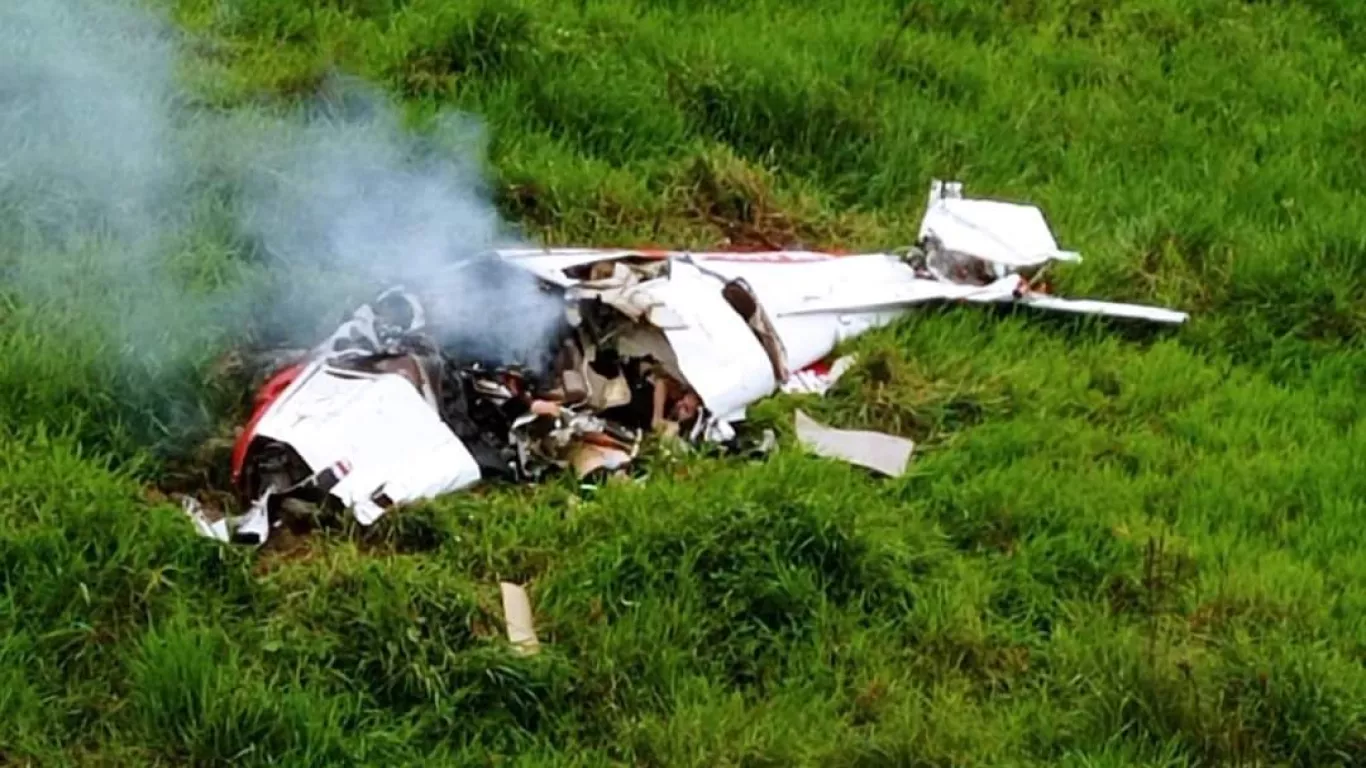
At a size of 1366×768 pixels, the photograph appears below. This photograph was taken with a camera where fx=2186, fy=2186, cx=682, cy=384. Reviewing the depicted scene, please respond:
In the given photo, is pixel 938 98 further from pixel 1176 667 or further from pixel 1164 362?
pixel 1176 667

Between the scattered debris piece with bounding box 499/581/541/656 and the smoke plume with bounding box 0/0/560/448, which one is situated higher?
the smoke plume with bounding box 0/0/560/448

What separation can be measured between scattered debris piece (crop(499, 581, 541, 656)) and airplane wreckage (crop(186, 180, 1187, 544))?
389 mm

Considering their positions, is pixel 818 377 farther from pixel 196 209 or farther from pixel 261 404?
pixel 196 209

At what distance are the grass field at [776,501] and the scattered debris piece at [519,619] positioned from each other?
36 mm

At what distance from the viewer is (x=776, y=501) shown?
512cm

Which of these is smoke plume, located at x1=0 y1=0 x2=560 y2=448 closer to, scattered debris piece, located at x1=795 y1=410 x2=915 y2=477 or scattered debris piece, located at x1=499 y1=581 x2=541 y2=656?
scattered debris piece, located at x1=795 y1=410 x2=915 y2=477

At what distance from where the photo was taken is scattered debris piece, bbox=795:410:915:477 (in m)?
5.63

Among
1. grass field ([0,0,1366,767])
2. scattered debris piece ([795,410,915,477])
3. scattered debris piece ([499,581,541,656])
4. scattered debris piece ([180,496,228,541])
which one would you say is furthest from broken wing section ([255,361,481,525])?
scattered debris piece ([795,410,915,477])

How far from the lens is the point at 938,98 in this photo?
25.8 feet

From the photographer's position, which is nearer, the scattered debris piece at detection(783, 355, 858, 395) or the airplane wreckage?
the airplane wreckage

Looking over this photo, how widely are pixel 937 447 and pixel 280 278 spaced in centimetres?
180

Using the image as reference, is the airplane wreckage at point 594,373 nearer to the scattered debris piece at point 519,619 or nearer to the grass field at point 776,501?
the grass field at point 776,501

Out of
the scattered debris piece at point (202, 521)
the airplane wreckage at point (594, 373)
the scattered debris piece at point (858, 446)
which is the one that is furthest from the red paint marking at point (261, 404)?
the scattered debris piece at point (858, 446)

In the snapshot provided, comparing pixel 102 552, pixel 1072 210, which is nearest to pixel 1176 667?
pixel 102 552
